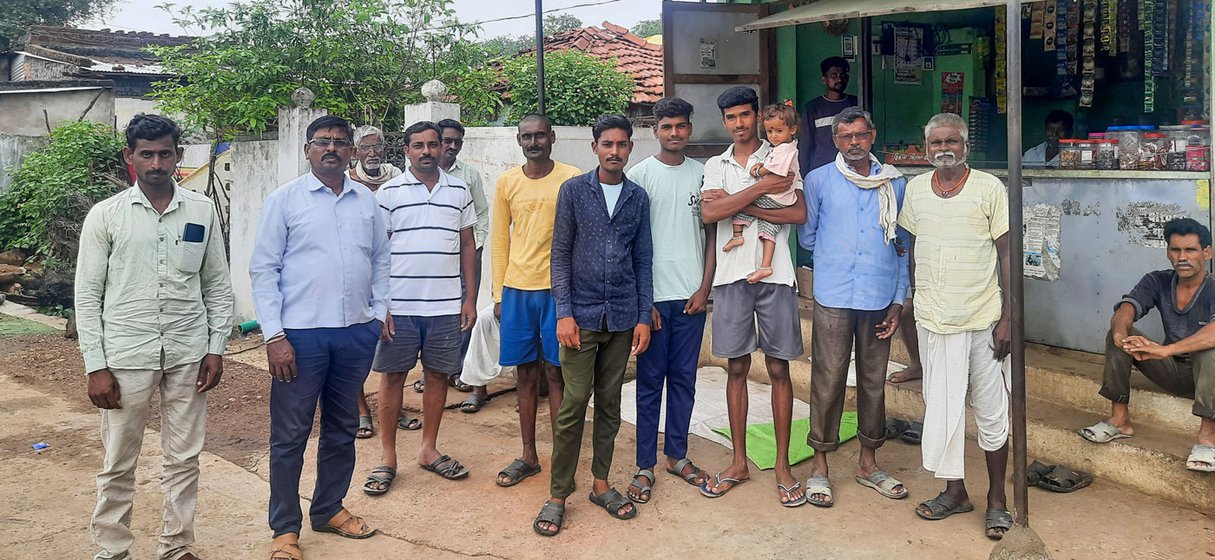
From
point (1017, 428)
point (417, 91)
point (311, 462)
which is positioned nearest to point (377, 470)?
point (311, 462)

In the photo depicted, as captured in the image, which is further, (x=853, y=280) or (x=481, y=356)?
→ (x=481, y=356)

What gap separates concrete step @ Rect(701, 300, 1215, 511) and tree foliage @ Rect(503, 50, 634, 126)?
480cm

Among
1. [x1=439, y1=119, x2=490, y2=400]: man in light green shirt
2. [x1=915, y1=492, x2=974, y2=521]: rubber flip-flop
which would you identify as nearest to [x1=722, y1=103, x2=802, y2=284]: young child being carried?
[x1=915, y1=492, x2=974, y2=521]: rubber flip-flop

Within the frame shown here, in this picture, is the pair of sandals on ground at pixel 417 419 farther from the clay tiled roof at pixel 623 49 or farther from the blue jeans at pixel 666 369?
the clay tiled roof at pixel 623 49

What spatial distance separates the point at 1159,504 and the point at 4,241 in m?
13.9

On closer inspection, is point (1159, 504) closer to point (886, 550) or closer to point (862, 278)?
point (886, 550)

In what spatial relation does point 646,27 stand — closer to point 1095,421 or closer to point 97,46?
point 97,46

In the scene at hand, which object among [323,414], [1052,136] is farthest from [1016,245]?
[1052,136]

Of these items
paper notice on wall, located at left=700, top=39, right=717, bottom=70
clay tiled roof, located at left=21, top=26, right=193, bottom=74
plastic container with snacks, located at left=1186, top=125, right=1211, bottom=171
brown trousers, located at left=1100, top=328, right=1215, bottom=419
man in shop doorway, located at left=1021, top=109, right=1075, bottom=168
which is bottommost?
brown trousers, located at left=1100, top=328, right=1215, bottom=419

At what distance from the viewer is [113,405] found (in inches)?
138

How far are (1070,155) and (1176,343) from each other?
5.00 ft

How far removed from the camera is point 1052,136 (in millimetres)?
6844

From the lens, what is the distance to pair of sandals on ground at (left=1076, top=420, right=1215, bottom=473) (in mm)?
4090

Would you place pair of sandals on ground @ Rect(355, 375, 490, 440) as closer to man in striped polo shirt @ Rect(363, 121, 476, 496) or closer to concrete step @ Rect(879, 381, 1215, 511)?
man in striped polo shirt @ Rect(363, 121, 476, 496)
